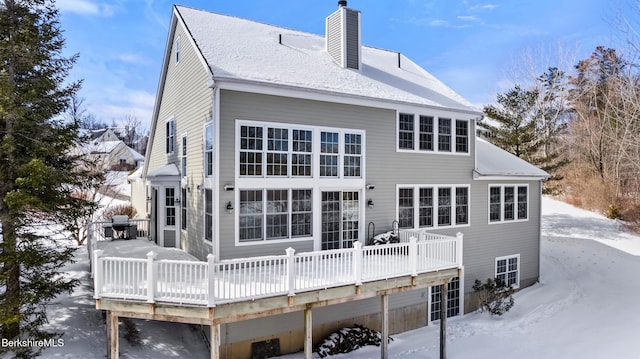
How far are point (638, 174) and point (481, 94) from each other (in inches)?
542

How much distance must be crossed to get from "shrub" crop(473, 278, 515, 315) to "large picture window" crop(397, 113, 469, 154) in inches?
203

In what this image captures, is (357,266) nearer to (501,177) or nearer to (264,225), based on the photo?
(264,225)

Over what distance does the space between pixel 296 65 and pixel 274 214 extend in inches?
190

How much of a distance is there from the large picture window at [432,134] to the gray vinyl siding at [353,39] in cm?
264

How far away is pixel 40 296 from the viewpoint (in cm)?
864

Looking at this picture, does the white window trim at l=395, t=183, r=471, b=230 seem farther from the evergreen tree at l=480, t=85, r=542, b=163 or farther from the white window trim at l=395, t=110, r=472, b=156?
the evergreen tree at l=480, t=85, r=542, b=163

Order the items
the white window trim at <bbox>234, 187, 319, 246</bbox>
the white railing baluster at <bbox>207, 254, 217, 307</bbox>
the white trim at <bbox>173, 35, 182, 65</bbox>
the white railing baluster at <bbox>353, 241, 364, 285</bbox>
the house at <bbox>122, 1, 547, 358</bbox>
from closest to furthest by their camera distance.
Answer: the white railing baluster at <bbox>207, 254, 217, 307</bbox> → the white railing baluster at <bbox>353, 241, 364, 285</bbox> → the white window trim at <bbox>234, 187, 319, 246</bbox> → the house at <bbox>122, 1, 547, 358</bbox> → the white trim at <bbox>173, 35, 182, 65</bbox>

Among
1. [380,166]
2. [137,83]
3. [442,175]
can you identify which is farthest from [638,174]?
[137,83]

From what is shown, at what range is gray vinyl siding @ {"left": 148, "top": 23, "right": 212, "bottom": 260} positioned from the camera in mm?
10547

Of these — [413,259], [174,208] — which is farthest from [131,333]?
[413,259]

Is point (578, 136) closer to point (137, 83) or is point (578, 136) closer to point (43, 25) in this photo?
point (43, 25)

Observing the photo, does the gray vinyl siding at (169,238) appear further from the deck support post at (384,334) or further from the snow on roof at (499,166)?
the snow on roof at (499,166)

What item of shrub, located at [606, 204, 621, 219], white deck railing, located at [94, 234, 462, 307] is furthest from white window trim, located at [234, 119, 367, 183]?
shrub, located at [606, 204, 621, 219]

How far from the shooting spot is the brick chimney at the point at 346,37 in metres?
13.0
